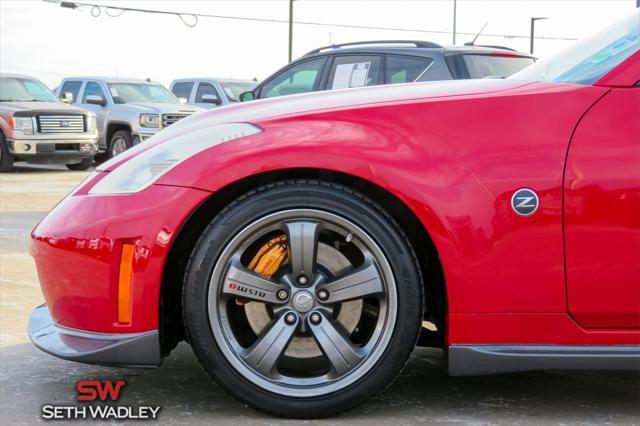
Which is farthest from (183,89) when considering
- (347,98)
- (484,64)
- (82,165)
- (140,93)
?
(347,98)

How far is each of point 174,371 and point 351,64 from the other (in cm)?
688

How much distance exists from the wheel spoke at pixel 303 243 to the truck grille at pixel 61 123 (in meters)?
15.8

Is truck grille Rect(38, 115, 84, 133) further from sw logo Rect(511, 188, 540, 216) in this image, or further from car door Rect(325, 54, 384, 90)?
sw logo Rect(511, 188, 540, 216)

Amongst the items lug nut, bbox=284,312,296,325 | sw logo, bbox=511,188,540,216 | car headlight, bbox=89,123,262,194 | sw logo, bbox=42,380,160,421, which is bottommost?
sw logo, bbox=42,380,160,421

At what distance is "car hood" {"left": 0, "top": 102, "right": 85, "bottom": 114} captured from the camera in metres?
18.3

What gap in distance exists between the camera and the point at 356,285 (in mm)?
3412

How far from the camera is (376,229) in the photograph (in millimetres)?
3373

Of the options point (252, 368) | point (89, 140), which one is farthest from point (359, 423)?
point (89, 140)

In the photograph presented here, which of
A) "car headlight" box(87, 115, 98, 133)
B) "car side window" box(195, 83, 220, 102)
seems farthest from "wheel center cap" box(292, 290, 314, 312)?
"car side window" box(195, 83, 220, 102)

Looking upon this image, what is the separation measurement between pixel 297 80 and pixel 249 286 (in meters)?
7.87

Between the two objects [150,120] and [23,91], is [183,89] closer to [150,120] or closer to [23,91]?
[150,120]

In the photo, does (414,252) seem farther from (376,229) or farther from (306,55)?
(306,55)

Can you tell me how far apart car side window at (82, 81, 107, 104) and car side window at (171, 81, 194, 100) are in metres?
2.62

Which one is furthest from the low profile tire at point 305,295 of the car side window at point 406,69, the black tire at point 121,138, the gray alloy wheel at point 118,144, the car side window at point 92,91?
the car side window at point 92,91
